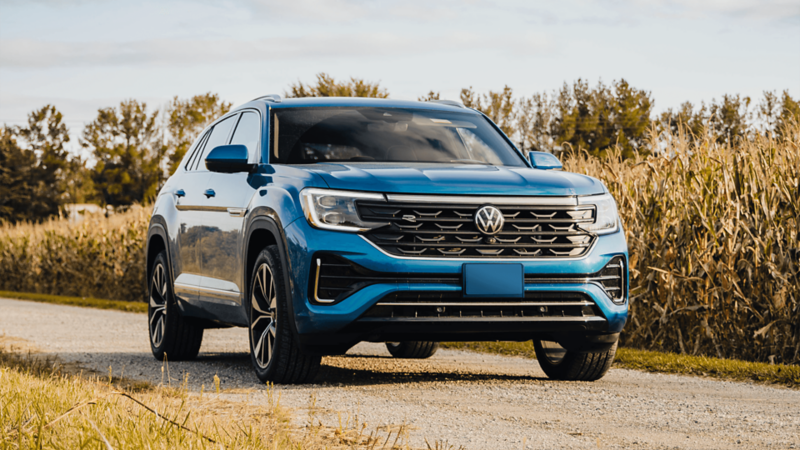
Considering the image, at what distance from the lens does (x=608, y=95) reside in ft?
172

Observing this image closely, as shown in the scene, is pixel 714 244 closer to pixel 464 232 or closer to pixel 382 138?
pixel 382 138

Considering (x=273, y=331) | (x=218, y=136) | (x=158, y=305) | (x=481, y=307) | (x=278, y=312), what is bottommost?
(x=158, y=305)

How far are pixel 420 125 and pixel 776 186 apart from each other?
3538mm

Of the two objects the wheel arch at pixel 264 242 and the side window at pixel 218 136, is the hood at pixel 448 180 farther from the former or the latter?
the side window at pixel 218 136

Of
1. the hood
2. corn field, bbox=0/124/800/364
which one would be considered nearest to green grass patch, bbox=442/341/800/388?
corn field, bbox=0/124/800/364

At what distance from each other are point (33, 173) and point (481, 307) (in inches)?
2486

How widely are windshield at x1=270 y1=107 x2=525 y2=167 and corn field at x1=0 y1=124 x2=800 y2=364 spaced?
2.72 meters

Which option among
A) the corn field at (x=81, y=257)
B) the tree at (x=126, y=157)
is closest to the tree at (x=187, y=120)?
the tree at (x=126, y=157)

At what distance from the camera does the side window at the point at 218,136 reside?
8.79 meters

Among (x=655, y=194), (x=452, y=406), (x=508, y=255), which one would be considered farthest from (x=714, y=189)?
(x=452, y=406)

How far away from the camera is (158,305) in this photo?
947 cm

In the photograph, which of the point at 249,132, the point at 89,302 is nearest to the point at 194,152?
the point at 249,132

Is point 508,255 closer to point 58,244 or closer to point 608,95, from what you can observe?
point 58,244

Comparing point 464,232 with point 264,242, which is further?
point 264,242
